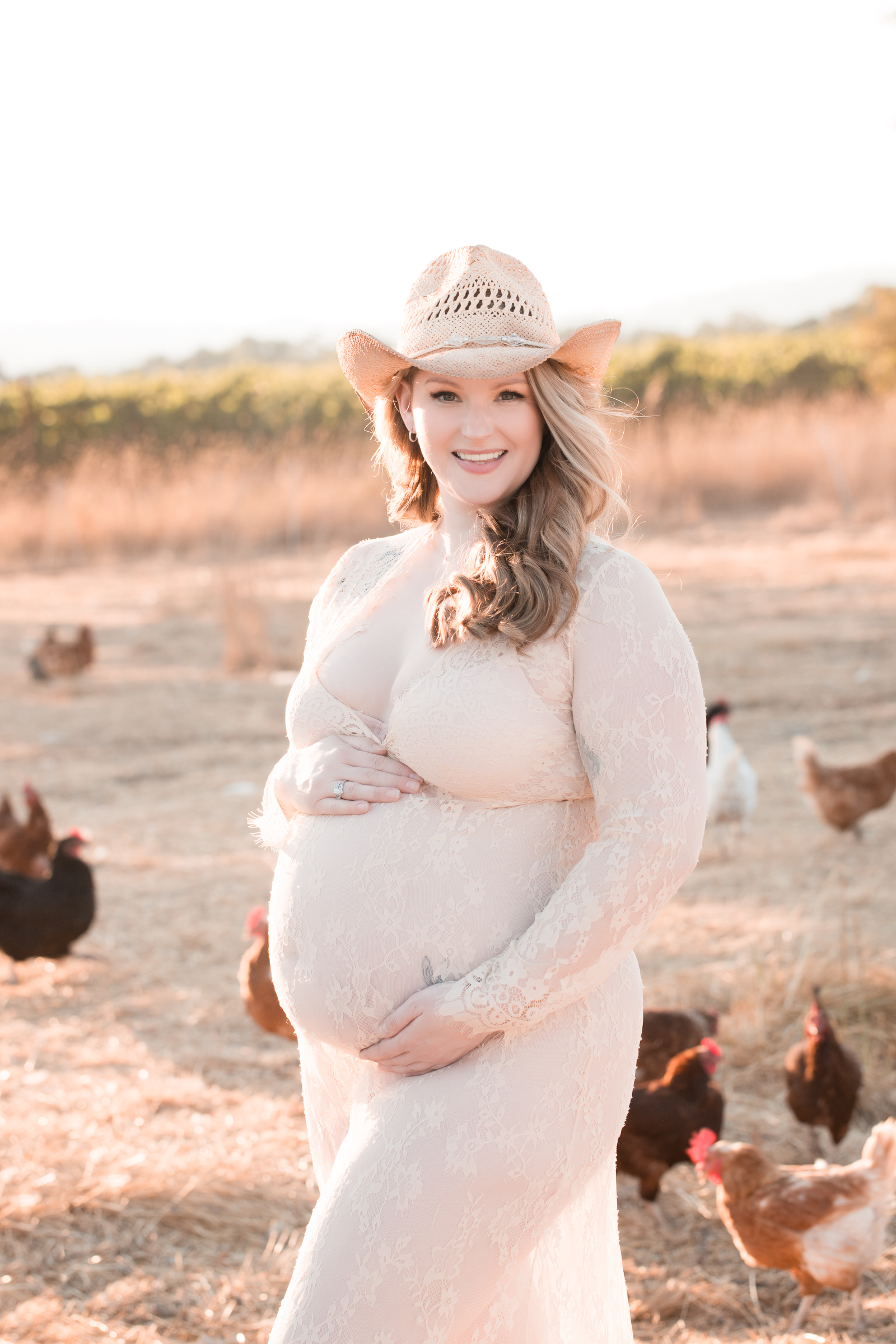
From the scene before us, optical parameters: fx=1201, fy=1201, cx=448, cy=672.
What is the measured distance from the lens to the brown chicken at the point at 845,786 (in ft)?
19.2

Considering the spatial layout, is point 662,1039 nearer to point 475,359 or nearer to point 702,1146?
point 702,1146

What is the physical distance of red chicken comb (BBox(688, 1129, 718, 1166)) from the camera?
2.91 metres

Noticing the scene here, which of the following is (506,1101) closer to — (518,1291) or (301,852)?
(518,1291)

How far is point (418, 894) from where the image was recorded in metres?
1.65

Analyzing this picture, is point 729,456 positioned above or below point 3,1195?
above

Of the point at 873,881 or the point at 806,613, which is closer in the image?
the point at 873,881

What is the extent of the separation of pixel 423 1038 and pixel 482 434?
84 centimetres

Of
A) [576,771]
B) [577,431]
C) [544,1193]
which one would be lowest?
[544,1193]

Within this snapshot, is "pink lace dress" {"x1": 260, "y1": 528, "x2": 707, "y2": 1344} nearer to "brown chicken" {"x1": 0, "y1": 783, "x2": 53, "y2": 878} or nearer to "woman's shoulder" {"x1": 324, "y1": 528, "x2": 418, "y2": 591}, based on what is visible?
"woman's shoulder" {"x1": 324, "y1": 528, "x2": 418, "y2": 591}

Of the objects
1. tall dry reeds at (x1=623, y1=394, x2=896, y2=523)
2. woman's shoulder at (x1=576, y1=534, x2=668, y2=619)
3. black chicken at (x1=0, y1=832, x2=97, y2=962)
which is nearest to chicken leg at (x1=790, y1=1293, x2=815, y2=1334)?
woman's shoulder at (x1=576, y1=534, x2=668, y2=619)

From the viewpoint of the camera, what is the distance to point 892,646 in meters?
9.55

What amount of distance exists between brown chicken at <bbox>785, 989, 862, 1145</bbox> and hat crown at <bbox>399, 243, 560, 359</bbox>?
2.29 meters

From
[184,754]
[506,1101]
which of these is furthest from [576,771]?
[184,754]

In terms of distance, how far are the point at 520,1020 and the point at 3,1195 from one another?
2.25 metres
